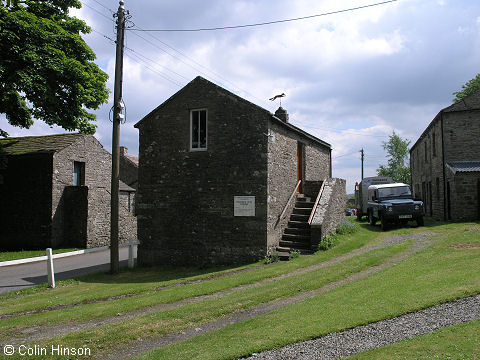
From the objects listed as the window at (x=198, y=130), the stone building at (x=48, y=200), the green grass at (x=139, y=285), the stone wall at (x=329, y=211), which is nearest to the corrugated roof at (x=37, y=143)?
the stone building at (x=48, y=200)

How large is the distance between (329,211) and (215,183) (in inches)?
196

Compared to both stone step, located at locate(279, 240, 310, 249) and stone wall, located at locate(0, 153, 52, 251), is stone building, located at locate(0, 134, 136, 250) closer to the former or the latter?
stone wall, located at locate(0, 153, 52, 251)

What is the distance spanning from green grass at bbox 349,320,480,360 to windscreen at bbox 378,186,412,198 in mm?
14728

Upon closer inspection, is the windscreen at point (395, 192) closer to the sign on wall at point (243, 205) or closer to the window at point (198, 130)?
the sign on wall at point (243, 205)

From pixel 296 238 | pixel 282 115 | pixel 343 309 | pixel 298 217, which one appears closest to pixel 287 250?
pixel 296 238

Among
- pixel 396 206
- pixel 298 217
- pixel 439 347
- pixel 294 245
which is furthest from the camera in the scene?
pixel 396 206

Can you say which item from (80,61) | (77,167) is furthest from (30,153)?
(80,61)

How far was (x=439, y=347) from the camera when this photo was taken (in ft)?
15.6

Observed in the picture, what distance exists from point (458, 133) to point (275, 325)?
20.7m

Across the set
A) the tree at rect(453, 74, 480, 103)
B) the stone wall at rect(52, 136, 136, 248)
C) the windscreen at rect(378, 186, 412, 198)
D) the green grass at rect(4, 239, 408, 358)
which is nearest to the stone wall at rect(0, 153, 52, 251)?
the stone wall at rect(52, 136, 136, 248)

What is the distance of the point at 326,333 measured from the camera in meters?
5.69

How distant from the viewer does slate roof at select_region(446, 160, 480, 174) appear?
1962 centimetres

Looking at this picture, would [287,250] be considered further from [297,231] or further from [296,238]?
[297,231]

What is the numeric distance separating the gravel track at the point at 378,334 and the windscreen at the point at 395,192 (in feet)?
44.5
